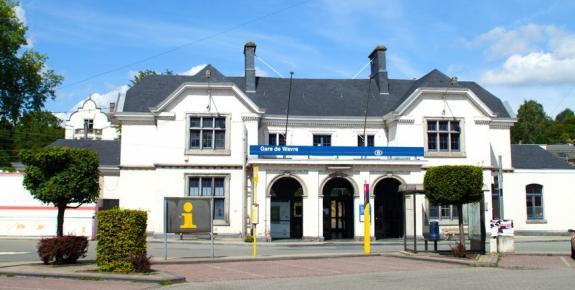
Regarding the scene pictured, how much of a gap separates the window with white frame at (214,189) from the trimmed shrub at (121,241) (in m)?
16.9

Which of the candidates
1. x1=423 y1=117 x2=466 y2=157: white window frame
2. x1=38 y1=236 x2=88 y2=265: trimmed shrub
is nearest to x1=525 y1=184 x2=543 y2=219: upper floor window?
x1=423 y1=117 x2=466 y2=157: white window frame

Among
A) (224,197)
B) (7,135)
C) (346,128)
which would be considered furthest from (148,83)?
(7,135)

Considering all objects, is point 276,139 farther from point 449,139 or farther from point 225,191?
point 449,139

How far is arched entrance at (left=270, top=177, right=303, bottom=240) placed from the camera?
3331 centimetres

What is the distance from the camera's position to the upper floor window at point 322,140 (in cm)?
3584

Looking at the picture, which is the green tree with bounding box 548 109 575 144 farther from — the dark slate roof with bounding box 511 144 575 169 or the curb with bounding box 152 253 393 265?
the curb with bounding box 152 253 393 265

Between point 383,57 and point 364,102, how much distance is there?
3983 millimetres

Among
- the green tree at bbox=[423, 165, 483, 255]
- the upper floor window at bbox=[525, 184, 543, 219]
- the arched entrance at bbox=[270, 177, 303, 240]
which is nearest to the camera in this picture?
the green tree at bbox=[423, 165, 483, 255]

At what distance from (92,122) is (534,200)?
208 feet

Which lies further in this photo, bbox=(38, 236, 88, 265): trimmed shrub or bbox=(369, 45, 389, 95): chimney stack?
bbox=(369, 45, 389, 95): chimney stack

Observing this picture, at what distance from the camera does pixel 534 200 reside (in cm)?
3725

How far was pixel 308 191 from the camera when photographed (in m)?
31.8

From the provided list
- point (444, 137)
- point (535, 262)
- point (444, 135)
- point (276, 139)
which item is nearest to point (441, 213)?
point (444, 137)

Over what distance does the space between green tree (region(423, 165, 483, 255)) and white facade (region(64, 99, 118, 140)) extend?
223 ft
